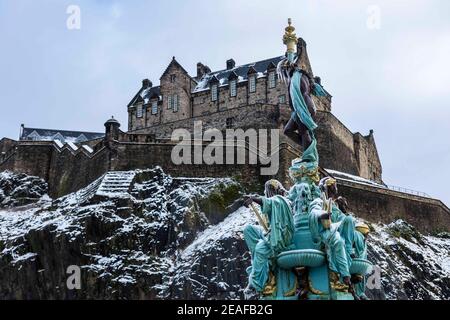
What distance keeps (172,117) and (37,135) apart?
15427 millimetres

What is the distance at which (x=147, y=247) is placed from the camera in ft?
117

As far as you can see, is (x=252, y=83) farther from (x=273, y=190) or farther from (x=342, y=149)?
(x=273, y=190)

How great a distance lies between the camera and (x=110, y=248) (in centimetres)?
3531

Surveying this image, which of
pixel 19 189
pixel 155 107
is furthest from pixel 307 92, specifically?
pixel 155 107

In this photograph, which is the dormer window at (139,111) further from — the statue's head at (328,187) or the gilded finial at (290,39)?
the statue's head at (328,187)

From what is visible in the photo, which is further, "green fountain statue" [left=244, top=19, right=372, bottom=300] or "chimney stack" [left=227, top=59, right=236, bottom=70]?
"chimney stack" [left=227, top=59, right=236, bottom=70]

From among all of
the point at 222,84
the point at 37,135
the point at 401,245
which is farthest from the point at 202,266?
the point at 37,135

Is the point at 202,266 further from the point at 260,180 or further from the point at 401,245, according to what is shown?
the point at 401,245

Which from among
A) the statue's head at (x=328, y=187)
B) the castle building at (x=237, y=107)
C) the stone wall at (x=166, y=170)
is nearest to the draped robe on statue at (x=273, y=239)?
the statue's head at (x=328, y=187)

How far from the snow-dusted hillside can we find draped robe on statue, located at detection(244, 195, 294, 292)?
20.7m

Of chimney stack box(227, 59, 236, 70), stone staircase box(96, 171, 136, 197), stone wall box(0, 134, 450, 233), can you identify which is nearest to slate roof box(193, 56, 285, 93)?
chimney stack box(227, 59, 236, 70)

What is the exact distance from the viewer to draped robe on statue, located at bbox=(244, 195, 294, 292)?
36.9 ft

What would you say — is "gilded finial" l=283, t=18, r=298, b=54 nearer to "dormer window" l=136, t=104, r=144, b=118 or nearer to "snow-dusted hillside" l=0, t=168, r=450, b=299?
"snow-dusted hillside" l=0, t=168, r=450, b=299
